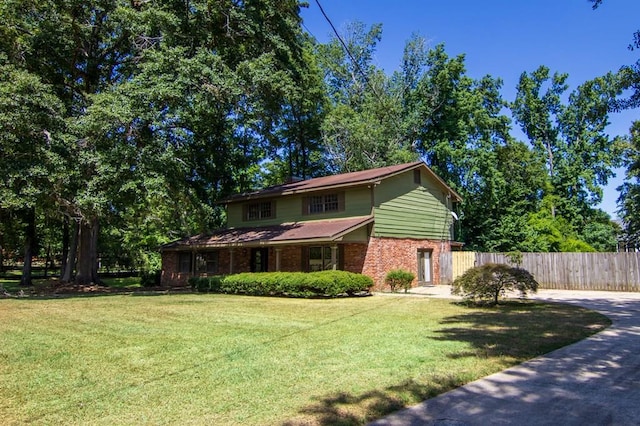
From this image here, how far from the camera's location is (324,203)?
22.8 m

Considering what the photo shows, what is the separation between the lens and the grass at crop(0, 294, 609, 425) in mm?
4777

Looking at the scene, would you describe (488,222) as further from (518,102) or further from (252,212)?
(252,212)

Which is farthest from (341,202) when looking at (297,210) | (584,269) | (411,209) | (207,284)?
(584,269)

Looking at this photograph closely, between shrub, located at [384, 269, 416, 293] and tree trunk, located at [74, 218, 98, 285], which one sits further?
tree trunk, located at [74, 218, 98, 285]

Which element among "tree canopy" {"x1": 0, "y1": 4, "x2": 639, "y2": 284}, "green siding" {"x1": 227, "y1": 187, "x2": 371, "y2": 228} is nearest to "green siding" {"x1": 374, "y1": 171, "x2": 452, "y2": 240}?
"green siding" {"x1": 227, "y1": 187, "x2": 371, "y2": 228}

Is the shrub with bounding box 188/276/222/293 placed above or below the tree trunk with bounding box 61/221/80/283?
below

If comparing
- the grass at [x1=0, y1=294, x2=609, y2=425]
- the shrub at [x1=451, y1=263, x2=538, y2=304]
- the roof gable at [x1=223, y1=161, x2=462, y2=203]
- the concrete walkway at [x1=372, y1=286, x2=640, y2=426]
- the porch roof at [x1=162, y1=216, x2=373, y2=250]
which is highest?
the roof gable at [x1=223, y1=161, x2=462, y2=203]

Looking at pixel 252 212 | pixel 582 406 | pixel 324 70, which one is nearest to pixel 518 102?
pixel 324 70

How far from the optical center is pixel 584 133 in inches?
1565

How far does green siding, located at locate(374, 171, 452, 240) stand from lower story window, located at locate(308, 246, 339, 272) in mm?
2541

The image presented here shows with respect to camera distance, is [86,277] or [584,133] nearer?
[86,277]

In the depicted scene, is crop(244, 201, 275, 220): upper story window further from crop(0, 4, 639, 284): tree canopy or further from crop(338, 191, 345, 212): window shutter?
crop(338, 191, 345, 212): window shutter

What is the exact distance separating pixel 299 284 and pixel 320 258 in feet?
14.4

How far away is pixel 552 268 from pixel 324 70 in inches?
1018
